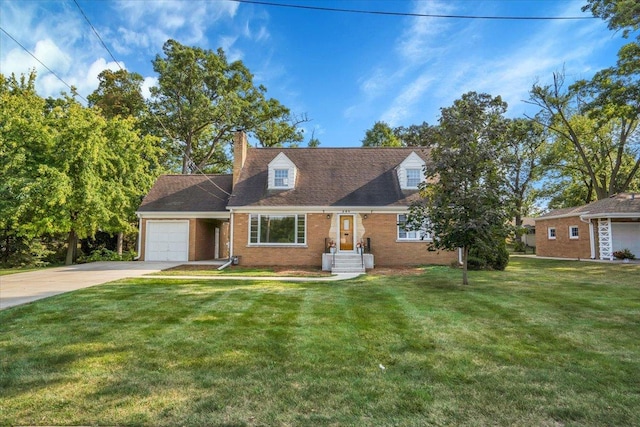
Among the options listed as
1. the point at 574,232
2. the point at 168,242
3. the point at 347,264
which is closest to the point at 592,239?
the point at 574,232

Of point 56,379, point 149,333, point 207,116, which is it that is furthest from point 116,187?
point 56,379

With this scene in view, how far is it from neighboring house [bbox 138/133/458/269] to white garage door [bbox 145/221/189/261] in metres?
0.06

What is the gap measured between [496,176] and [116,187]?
63.1 ft

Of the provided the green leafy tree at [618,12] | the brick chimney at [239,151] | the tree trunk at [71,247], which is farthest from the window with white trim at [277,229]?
the green leafy tree at [618,12]

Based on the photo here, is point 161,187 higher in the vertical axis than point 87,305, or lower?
higher

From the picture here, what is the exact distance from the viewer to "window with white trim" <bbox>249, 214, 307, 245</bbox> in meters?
17.8

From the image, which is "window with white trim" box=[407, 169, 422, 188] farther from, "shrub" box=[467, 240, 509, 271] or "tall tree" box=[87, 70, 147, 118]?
"tall tree" box=[87, 70, 147, 118]

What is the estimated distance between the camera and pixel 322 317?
6.78 m

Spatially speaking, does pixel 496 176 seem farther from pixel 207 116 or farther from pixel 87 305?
pixel 207 116

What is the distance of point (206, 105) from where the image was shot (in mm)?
31281

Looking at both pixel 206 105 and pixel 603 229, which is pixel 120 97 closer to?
pixel 206 105

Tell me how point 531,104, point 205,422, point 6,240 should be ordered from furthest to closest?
1. point 531,104
2. point 6,240
3. point 205,422

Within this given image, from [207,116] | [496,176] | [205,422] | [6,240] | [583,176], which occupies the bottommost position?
[205,422]

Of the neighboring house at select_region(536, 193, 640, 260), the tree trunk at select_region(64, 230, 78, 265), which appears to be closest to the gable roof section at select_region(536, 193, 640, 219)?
the neighboring house at select_region(536, 193, 640, 260)
